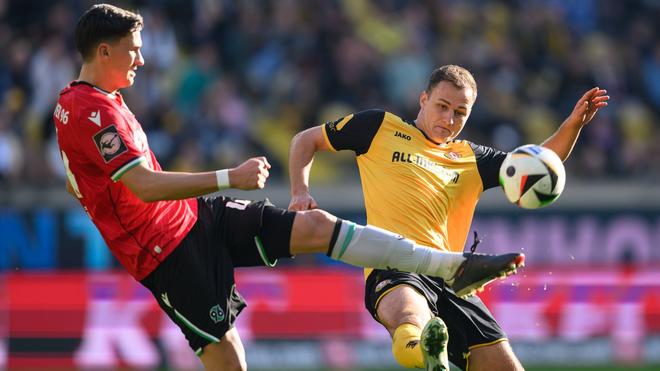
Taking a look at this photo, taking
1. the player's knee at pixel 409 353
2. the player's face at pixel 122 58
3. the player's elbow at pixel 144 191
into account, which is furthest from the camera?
the player's face at pixel 122 58

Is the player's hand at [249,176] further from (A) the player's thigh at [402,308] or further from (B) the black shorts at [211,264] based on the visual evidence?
(A) the player's thigh at [402,308]

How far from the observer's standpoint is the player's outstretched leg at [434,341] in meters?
6.94

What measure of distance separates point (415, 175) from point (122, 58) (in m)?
2.08

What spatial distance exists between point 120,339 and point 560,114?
725cm

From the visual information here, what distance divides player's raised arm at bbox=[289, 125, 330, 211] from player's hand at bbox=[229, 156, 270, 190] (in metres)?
0.92

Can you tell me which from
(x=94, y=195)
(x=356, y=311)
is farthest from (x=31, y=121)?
(x=94, y=195)

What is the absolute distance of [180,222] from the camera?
24.9 feet

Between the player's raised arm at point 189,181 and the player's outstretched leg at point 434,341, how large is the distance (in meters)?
1.25

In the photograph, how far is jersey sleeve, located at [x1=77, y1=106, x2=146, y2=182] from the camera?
6996mm

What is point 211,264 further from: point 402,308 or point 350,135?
point 350,135

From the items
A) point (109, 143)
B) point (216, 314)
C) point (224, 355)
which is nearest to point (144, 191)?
point (109, 143)

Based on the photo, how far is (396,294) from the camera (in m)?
7.64

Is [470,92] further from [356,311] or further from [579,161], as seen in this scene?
[579,161]

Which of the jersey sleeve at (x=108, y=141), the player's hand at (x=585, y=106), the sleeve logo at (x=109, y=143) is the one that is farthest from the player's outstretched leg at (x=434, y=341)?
the player's hand at (x=585, y=106)
